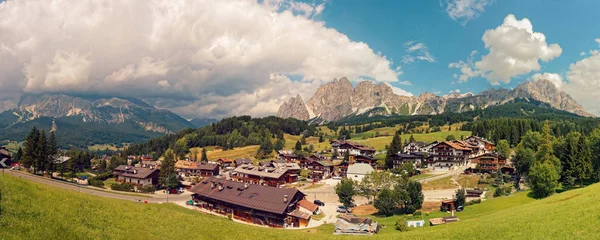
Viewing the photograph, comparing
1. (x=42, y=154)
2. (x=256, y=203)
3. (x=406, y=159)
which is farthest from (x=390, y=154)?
(x=42, y=154)

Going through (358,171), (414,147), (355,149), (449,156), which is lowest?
(358,171)

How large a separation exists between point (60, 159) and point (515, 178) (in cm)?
15685

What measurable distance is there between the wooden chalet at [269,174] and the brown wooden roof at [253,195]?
35.1 meters

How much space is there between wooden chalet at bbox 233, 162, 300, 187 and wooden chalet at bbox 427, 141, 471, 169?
181 ft

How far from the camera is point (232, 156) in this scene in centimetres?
18962

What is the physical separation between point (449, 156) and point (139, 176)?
377 ft

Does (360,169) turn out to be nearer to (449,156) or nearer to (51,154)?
(449,156)

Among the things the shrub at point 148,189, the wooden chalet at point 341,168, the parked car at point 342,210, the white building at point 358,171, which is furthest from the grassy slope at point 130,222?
the wooden chalet at point 341,168

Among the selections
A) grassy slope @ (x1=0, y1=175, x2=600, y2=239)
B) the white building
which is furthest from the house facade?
grassy slope @ (x1=0, y1=175, x2=600, y2=239)

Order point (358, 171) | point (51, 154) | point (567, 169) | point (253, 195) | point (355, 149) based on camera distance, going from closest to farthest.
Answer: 1. point (253, 195)
2. point (567, 169)
3. point (51, 154)
4. point (358, 171)
5. point (355, 149)

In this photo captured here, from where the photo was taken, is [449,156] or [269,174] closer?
[269,174]

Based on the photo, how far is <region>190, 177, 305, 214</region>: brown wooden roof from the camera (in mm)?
66000

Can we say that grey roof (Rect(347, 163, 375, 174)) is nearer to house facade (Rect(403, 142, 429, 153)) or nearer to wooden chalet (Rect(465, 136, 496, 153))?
house facade (Rect(403, 142, 429, 153))

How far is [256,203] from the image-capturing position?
6781cm
